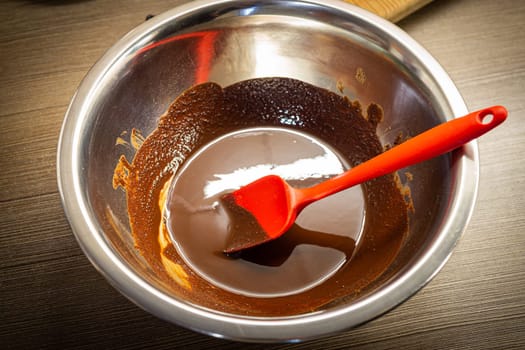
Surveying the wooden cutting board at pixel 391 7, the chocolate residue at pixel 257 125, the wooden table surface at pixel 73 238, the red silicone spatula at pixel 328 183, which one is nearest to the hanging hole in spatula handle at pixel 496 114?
the red silicone spatula at pixel 328 183

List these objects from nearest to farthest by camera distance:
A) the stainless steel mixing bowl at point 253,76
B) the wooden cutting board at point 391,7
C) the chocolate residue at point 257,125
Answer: the stainless steel mixing bowl at point 253,76
the chocolate residue at point 257,125
the wooden cutting board at point 391,7

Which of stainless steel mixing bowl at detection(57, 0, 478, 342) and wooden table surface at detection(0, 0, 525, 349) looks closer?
stainless steel mixing bowl at detection(57, 0, 478, 342)

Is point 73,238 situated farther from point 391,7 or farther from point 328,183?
point 391,7

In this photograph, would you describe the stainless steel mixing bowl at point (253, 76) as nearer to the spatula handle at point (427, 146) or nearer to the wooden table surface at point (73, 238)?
the spatula handle at point (427, 146)

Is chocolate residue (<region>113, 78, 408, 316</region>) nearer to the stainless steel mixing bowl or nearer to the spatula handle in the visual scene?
the stainless steel mixing bowl

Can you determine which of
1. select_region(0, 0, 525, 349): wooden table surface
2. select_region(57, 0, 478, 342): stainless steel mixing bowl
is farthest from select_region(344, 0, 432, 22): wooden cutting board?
select_region(57, 0, 478, 342): stainless steel mixing bowl

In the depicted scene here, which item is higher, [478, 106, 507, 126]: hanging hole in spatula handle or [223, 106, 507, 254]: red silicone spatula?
[478, 106, 507, 126]: hanging hole in spatula handle
